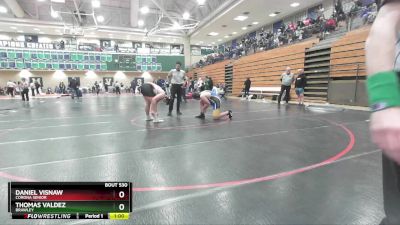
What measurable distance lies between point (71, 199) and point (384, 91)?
56.3 inches

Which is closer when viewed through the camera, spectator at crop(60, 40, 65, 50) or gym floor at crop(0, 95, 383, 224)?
gym floor at crop(0, 95, 383, 224)

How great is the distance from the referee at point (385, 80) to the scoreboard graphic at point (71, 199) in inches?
46.0

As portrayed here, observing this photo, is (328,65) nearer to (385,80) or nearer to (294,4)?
(294,4)

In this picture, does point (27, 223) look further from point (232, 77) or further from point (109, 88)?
point (109, 88)

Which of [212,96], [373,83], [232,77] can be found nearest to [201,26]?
[232,77]

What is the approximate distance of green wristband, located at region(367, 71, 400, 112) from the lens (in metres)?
0.53

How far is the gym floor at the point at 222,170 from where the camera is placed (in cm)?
160

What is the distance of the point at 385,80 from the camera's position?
0.54 metres

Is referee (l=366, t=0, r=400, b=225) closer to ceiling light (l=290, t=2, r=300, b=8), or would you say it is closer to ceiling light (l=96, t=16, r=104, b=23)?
ceiling light (l=290, t=2, r=300, b=8)

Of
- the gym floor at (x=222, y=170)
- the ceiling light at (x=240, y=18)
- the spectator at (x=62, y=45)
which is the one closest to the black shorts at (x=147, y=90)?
the gym floor at (x=222, y=170)

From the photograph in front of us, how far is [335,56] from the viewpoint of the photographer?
9.77m

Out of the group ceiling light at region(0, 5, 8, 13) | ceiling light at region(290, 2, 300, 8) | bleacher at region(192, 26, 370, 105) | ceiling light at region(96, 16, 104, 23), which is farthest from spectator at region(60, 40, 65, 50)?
ceiling light at region(290, 2, 300, 8)

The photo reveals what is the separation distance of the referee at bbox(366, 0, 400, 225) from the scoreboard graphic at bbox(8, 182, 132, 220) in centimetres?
117

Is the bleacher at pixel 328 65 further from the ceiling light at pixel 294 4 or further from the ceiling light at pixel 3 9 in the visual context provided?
the ceiling light at pixel 3 9
